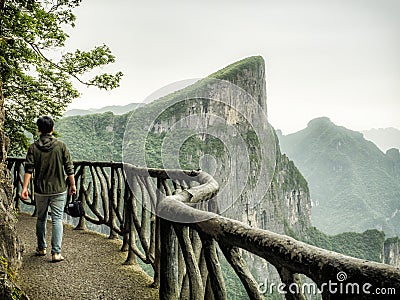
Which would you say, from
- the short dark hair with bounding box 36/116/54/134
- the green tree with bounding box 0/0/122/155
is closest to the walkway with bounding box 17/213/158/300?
the short dark hair with bounding box 36/116/54/134

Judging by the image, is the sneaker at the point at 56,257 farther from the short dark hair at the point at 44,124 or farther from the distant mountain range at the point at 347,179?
the distant mountain range at the point at 347,179

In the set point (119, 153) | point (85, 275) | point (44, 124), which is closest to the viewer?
point (85, 275)

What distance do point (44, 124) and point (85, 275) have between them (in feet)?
4.77

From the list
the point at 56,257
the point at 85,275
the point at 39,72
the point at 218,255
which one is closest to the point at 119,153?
the point at 39,72

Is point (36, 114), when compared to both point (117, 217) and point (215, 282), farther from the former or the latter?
point (215, 282)

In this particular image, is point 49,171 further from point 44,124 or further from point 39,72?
point 39,72

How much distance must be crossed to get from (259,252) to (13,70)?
259 inches

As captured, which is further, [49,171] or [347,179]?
[347,179]

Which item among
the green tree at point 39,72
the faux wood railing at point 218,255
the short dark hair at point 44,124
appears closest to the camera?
the faux wood railing at point 218,255

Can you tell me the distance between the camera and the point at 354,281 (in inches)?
36.4

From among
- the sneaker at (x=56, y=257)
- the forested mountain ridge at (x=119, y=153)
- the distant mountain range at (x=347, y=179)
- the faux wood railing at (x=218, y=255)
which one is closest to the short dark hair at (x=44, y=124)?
the faux wood railing at (x=218, y=255)

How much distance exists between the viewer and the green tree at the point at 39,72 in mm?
6723

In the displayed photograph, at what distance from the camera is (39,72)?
745cm

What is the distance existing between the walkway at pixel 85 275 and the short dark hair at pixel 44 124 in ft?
4.24
